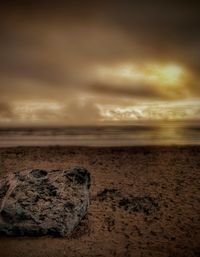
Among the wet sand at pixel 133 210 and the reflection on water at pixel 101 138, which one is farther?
the reflection on water at pixel 101 138

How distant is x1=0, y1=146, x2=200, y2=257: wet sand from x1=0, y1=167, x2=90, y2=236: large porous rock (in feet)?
0.90

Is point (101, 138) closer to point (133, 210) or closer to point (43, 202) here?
point (133, 210)

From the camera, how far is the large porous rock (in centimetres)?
688

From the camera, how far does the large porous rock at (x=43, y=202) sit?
6883mm

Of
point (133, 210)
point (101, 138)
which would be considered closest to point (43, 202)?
point (133, 210)

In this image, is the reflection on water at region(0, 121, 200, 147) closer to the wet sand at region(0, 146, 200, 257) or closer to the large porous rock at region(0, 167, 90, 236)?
the wet sand at region(0, 146, 200, 257)

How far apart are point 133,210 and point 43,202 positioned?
2.75 m

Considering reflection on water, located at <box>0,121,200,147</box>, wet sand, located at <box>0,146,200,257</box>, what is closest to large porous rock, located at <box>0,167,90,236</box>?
wet sand, located at <box>0,146,200,257</box>

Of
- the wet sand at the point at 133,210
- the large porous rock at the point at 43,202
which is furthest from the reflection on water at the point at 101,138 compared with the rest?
the large porous rock at the point at 43,202

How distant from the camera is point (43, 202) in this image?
23.2ft

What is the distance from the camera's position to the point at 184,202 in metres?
9.09

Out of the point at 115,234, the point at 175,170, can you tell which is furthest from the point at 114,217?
the point at 175,170

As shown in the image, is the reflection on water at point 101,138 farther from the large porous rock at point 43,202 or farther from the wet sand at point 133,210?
the large porous rock at point 43,202

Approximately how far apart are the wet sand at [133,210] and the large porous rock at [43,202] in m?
0.27
